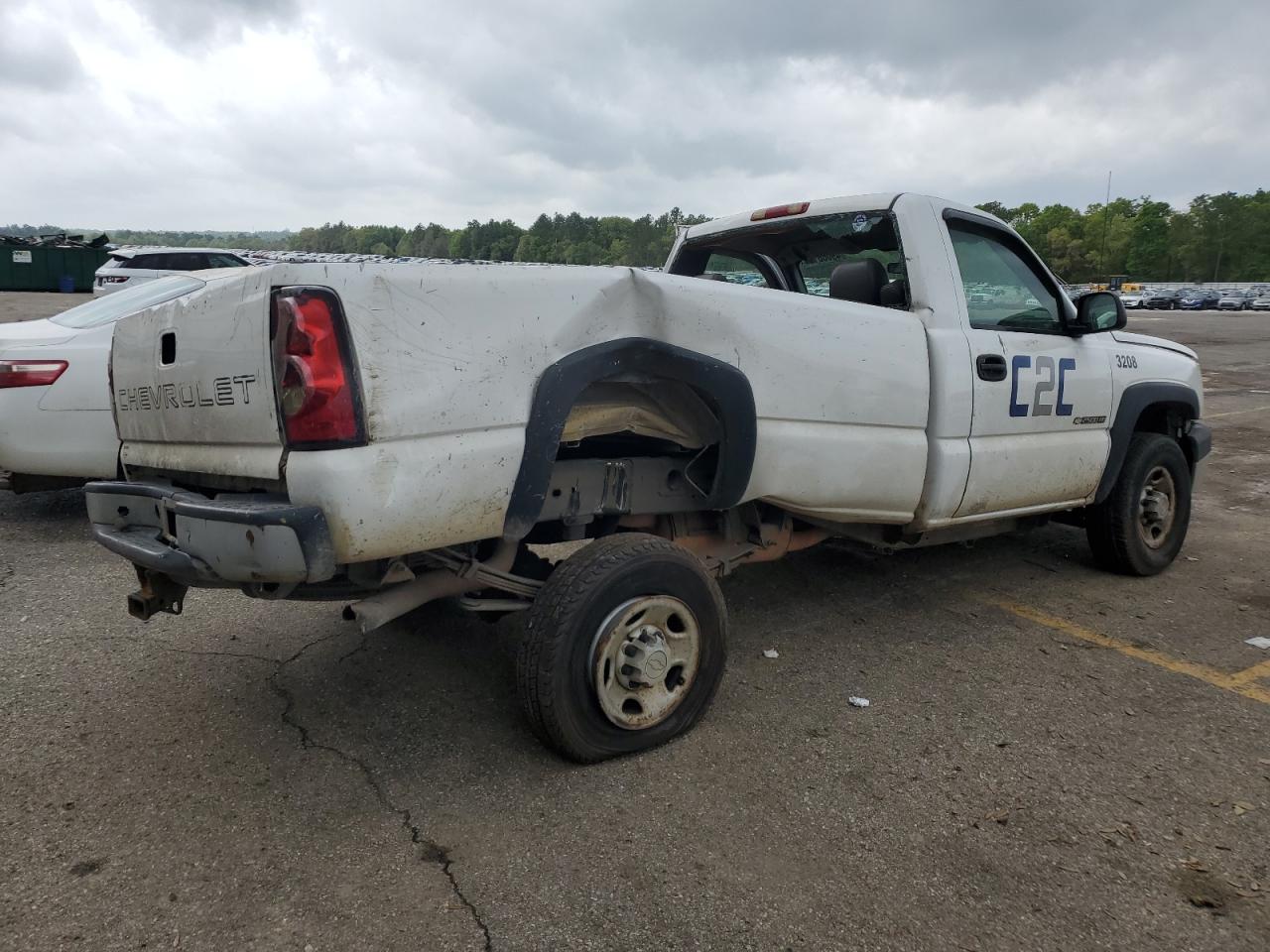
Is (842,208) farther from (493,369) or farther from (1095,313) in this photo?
(493,369)

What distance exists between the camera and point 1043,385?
4227 mm

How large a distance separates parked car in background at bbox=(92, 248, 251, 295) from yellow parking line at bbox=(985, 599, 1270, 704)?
16.8 metres

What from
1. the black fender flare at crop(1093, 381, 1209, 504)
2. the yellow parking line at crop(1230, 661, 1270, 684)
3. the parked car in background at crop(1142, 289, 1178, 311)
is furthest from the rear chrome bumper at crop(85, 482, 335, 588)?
the parked car in background at crop(1142, 289, 1178, 311)

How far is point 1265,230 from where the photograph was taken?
321ft

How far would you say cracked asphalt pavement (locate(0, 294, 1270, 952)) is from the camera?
7.42 ft

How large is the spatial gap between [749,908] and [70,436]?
4.75 metres

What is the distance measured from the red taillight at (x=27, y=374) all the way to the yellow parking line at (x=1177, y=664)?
5.53 meters

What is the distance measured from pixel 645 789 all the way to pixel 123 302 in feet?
17.3

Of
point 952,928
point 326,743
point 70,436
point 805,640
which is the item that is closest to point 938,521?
point 805,640

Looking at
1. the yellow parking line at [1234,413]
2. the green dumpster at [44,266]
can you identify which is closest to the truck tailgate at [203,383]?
the yellow parking line at [1234,413]

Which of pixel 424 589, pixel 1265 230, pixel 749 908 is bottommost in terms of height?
pixel 749 908

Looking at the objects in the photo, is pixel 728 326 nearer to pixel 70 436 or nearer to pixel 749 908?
pixel 749 908

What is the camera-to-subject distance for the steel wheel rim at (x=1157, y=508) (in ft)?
16.6

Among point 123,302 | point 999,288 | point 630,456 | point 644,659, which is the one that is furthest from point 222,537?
point 123,302
